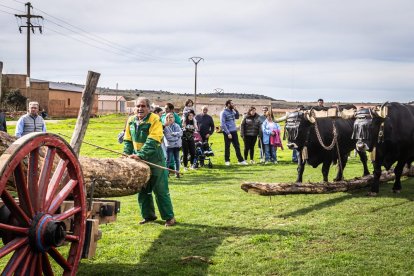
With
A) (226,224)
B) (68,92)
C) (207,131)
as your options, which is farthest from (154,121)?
(68,92)

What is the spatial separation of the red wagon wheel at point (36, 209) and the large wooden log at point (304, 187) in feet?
16.4

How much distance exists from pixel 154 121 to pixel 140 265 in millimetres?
2463

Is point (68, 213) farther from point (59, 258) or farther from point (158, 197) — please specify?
point (158, 197)

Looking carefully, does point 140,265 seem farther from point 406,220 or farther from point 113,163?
point 406,220

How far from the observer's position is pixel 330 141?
12438 mm

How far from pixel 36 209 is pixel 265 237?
374 centimetres

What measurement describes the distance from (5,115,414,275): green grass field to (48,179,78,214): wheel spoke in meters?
1.49

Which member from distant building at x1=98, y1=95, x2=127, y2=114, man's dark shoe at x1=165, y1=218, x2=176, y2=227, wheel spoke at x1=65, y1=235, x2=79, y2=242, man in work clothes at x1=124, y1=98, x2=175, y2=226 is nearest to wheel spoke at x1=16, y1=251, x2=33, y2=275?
wheel spoke at x1=65, y1=235, x2=79, y2=242

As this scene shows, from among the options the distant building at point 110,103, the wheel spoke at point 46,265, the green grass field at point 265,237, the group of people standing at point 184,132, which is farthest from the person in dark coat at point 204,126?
the distant building at point 110,103

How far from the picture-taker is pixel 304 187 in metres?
10.5

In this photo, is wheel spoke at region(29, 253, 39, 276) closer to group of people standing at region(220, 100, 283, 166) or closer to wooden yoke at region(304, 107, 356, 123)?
wooden yoke at region(304, 107, 356, 123)

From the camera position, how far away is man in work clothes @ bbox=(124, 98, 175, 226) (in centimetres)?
755

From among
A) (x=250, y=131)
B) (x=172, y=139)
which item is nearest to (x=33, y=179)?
(x=172, y=139)

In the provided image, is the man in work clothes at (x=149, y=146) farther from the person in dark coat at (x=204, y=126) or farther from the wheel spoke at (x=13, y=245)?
the person in dark coat at (x=204, y=126)
